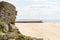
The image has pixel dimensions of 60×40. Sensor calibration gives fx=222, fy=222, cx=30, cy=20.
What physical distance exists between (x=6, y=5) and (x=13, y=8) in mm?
892

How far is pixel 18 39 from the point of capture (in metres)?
11.6

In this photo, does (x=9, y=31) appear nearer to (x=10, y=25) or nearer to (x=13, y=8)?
(x=10, y=25)

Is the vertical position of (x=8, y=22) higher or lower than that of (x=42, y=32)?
higher

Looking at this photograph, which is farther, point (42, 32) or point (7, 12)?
point (42, 32)

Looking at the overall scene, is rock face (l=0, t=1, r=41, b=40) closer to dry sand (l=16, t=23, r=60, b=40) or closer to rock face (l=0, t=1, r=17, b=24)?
rock face (l=0, t=1, r=17, b=24)

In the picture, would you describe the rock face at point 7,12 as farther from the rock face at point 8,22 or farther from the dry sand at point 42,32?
the dry sand at point 42,32

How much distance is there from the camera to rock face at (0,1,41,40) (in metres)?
11.7

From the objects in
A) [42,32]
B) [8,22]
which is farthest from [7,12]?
[42,32]

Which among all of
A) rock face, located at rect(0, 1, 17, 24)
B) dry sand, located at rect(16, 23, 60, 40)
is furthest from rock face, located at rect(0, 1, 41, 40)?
dry sand, located at rect(16, 23, 60, 40)

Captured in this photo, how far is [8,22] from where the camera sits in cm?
1392

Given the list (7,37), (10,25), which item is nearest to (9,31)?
(10,25)

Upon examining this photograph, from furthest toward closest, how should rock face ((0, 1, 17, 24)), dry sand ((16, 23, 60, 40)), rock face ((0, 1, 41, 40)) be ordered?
dry sand ((16, 23, 60, 40)) < rock face ((0, 1, 17, 24)) < rock face ((0, 1, 41, 40))

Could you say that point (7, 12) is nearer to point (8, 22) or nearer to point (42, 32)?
point (8, 22)

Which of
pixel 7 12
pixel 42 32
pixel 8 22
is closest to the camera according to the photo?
pixel 7 12
